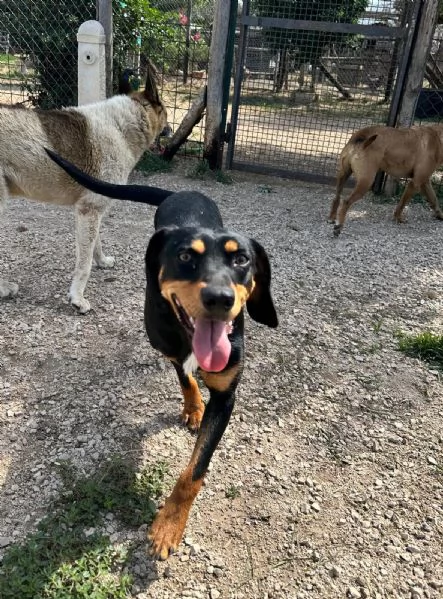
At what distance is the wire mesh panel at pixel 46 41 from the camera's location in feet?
23.9

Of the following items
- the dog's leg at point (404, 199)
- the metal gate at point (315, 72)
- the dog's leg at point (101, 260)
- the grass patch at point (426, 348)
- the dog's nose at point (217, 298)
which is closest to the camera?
the dog's nose at point (217, 298)

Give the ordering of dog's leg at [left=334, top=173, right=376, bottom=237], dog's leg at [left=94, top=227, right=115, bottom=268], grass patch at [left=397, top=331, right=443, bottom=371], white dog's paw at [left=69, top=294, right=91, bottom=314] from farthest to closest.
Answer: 1. dog's leg at [left=334, top=173, right=376, bottom=237]
2. dog's leg at [left=94, top=227, right=115, bottom=268]
3. white dog's paw at [left=69, top=294, right=91, bottom=314]
4. grass patch at [left=397, top=331, right=443, bottom=371]

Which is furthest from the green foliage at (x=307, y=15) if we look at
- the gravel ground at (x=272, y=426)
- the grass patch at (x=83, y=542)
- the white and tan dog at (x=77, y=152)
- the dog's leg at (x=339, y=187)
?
the grass patch at (x=83, y=542)

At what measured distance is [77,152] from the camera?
3738mm

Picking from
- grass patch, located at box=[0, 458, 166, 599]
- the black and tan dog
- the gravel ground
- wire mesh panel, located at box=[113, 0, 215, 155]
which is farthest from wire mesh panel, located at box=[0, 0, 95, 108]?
grass patch, located at box=[0, 458, 166, 599]

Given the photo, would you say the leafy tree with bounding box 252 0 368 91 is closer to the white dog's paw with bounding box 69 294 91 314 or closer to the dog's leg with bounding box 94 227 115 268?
the dog's leg with bounding box 94 227 115 268

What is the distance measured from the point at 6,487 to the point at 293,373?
180 cm

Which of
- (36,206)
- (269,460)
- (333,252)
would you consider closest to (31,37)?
(36,206)

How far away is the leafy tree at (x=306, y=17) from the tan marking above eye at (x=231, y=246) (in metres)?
6.25

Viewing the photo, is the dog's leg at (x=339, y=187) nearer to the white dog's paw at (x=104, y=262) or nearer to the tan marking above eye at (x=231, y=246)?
the white dog's paw at (x=104, y=262)

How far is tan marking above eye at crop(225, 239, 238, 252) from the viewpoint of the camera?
2037 millimetres

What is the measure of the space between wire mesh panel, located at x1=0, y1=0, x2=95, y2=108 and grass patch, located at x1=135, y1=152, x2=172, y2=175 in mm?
1361

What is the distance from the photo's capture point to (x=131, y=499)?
2303 mm

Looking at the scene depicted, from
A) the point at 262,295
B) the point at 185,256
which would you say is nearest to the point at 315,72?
the point at 262,295
